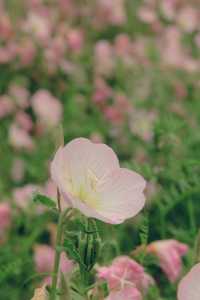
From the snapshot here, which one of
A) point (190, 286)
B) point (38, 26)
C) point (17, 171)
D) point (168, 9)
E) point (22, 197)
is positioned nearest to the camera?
point (190, 286)

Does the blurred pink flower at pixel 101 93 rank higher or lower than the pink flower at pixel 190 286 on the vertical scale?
lower

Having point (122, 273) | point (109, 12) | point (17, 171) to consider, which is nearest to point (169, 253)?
point (122, 273)

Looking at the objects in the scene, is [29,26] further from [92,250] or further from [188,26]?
[92,250]

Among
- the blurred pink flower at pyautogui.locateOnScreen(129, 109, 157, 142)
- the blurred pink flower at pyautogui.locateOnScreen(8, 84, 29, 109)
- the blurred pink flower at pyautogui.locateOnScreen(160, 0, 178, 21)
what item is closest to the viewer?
the blurred pink flower at pyautogui.locateOnScreen(129, 109, 157, 142)

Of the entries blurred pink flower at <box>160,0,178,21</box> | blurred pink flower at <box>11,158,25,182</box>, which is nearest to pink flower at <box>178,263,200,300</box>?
blurred pink flower at <box>11,158,25,182</box>

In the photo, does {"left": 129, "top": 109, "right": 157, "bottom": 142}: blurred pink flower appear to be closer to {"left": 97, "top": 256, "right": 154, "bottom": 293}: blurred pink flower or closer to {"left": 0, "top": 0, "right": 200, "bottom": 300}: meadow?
{"left": 0, "top": 0, "right": 200, "bottom": 300}: meadow

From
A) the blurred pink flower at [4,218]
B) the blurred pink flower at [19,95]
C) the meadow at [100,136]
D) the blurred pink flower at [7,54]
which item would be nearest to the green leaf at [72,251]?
the meadow at [100,136]

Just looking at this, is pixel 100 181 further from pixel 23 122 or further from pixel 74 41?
pixel 74 41

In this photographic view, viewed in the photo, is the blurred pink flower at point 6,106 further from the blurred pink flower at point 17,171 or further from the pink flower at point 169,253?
the pink flower at point 169,253
